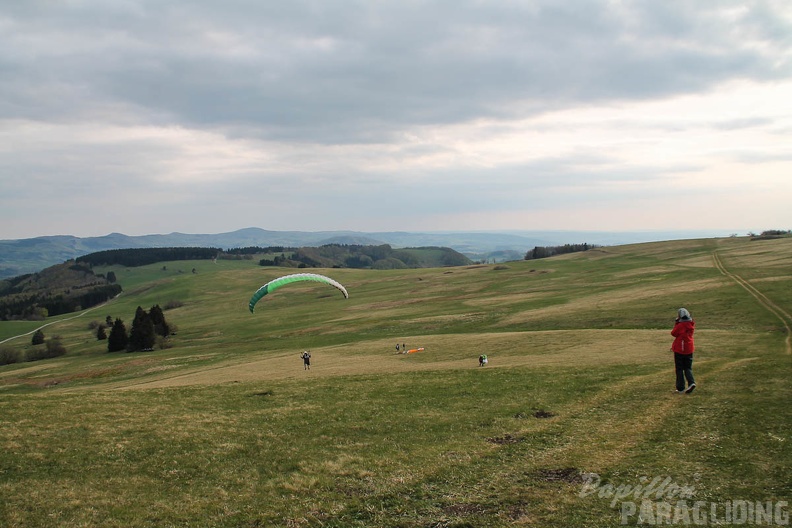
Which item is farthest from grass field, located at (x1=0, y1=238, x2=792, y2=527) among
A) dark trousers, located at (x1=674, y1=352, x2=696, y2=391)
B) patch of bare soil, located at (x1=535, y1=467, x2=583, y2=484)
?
dark trousers, located at (x1=674, y1=352, x2=696, y2=391)

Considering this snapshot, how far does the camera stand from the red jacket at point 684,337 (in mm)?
18016

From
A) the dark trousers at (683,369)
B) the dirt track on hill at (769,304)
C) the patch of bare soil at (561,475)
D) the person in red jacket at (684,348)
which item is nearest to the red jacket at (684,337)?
the person in red jacket at (684,348)

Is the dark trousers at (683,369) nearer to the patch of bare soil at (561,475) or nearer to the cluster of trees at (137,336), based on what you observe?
the patch of bare soil at (561,475)

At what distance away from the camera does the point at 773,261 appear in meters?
77.1

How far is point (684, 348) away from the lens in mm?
18125

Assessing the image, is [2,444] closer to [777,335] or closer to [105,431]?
[105,431]

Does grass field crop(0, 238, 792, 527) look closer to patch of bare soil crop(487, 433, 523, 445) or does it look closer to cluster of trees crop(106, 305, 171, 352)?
patch of bare soil crop(487, 433, 523, 445)

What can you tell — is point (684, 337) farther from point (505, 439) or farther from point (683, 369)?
point (505, 439)

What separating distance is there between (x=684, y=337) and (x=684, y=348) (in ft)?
1.38

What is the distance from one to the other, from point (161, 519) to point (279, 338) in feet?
201

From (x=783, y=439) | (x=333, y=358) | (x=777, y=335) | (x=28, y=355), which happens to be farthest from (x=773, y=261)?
(x=28, y=355)

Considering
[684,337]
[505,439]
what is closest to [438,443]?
[505,439]

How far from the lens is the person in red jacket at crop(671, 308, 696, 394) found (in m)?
18.0

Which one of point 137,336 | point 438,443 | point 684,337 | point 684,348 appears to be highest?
point 684,337
